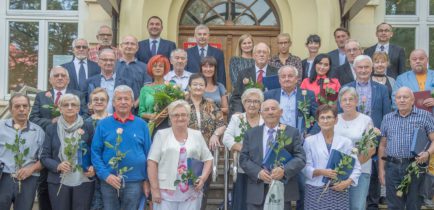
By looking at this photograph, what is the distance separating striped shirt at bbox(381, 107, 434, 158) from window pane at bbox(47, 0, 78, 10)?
6.29 metres

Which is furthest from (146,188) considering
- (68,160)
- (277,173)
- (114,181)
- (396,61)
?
(396,61)

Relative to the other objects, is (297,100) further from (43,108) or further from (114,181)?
(43,108)

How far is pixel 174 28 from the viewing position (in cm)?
1154

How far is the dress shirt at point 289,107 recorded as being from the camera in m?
7.46

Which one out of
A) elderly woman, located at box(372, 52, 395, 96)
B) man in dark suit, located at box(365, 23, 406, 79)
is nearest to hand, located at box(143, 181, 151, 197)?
elderly woman, located at box(372, 52, 395, 96)

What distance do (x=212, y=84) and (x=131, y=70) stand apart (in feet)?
3.39

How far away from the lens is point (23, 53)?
1163 centimetres

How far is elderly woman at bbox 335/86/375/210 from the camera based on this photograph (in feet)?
22.7

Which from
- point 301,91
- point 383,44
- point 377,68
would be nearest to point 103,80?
point 301,91

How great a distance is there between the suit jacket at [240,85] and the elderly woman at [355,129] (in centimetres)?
122

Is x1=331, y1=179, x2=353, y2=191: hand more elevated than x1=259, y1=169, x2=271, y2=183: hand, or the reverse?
x1=259, y1=169, x2=271, y2=183: hand

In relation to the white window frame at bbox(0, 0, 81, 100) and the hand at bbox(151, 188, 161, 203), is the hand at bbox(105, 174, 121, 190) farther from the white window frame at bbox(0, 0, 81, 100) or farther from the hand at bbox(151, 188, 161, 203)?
the white window frame at bbox(0, 0, 81, 100)

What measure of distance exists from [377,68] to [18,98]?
13.5 feet

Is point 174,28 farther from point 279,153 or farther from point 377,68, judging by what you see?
point 279,153
